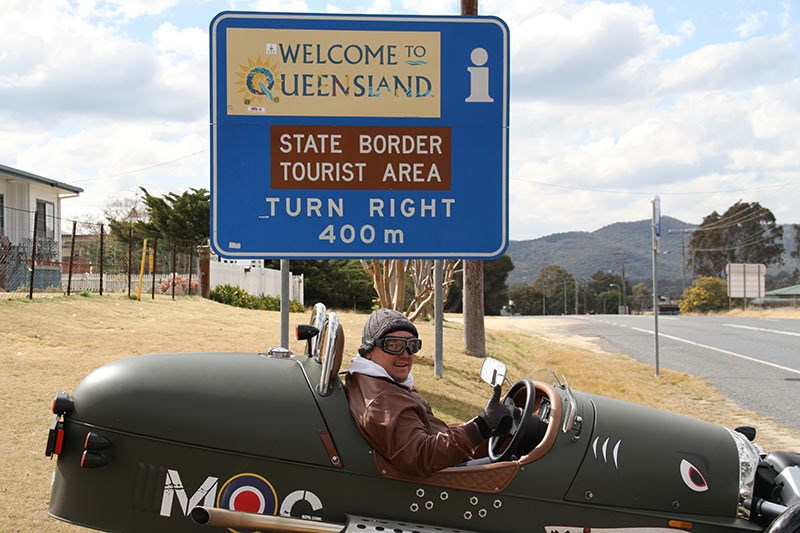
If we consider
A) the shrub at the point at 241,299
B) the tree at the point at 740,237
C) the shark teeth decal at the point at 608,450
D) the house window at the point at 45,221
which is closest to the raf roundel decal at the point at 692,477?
the shark teeth decal at the point at 608,450

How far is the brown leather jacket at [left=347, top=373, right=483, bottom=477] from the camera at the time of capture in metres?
3.30

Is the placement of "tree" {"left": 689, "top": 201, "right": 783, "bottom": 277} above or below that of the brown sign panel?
above

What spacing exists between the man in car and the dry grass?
2.23 meters

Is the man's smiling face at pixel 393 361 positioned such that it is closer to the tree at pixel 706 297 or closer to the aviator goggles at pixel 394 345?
the aviator goggles at pixel 394 345

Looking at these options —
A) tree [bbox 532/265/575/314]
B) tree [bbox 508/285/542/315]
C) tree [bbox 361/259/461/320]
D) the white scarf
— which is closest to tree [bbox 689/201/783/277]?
tree [bbox 508/285/542/315]

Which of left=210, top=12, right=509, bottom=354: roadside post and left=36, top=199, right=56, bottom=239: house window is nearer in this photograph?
left=210, top=12, right=509, bottom=354: roadside post

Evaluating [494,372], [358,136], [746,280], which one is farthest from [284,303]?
[746,280]

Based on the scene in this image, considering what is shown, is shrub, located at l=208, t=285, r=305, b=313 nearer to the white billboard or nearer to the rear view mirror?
the rear view mirror

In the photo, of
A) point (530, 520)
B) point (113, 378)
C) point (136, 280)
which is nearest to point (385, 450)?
point (530, 520)

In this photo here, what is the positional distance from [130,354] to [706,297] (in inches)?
2981

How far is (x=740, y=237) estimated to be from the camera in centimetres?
8800

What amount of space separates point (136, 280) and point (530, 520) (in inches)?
731

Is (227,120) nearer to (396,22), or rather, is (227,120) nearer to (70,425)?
(396,22)

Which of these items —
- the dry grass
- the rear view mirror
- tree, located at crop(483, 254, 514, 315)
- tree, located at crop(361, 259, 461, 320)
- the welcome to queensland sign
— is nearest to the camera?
the rear view mirror
